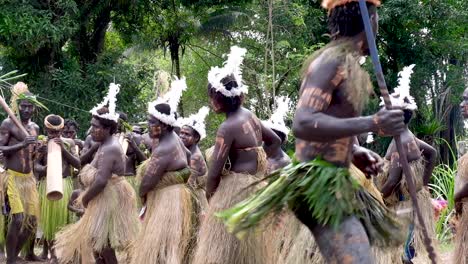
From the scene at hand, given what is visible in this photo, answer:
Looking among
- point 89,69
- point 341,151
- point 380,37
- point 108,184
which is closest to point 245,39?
point 380,37

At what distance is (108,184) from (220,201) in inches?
55.3

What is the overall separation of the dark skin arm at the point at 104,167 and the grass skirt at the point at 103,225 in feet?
0.29

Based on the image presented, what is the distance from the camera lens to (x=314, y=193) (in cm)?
315

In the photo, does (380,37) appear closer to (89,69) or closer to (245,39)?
(245,39)

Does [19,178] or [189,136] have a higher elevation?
[189,136]

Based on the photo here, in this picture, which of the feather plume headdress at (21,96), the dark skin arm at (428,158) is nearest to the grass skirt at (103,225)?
the feather plume headdress at (21,96)

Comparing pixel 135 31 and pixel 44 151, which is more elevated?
pixel 135 31

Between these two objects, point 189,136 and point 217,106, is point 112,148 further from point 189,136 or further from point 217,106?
point 189,136

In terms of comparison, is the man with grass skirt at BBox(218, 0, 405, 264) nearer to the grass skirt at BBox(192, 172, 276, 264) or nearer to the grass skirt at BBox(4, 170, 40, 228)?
the grass skirt at BBox(192, 172, 276, 264)

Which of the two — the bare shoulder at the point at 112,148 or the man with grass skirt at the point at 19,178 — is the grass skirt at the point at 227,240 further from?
the man with grass skirt at the point at 19,178

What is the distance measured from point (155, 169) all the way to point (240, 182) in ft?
2.95

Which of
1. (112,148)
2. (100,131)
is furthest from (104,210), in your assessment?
(100,131)

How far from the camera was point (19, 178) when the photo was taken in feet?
25.7

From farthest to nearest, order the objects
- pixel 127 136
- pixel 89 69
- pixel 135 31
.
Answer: pixel 135 31
pixel 89 69
pixel 127 136
